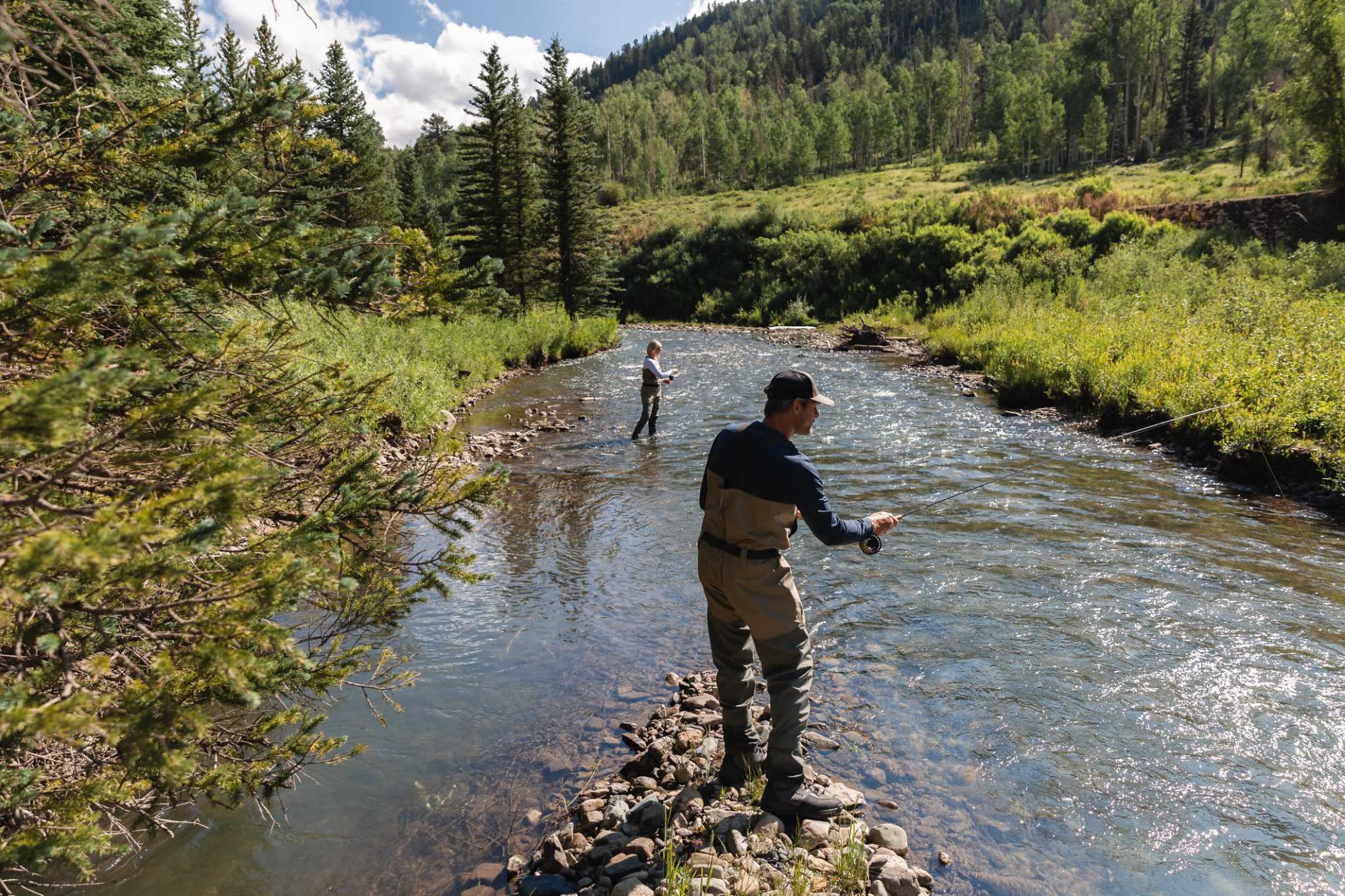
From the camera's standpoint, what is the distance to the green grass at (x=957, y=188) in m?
39.3

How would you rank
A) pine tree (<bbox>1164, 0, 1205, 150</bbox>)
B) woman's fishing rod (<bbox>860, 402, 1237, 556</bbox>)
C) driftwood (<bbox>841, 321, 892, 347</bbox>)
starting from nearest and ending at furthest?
1. woman's fishing rod (<bbox>860, 402, 1237, 556</bbox>)
2. driftwood (<bbox>841, 321, 892, 347</bbox>)
3. pine tree (<bbox>1164, 0, 1205, 150</bbox>)

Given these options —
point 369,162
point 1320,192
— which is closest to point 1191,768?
point 1320,192

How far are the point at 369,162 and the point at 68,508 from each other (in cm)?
4837

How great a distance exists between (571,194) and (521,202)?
251cm

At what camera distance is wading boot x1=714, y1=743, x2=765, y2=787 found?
4.93 m

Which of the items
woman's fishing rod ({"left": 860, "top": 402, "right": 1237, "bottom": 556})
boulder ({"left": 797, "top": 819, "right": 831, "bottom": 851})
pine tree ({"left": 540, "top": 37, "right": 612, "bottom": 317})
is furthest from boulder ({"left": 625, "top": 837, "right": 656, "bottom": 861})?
pine tree ({"left": 540, "top": 37, "right": 612, "bottom": 317})

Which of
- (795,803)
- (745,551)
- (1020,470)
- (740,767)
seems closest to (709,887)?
(795,803)

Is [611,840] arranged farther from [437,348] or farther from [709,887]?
[437,348]

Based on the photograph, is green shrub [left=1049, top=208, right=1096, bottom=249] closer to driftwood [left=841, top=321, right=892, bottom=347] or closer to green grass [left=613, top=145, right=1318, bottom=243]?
green grass [left=613, top=145, right=1318, bottom=243]

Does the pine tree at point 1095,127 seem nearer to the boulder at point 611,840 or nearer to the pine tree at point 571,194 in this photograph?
the pine tree at point 571,194

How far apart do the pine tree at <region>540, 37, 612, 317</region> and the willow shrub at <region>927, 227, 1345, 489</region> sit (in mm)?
17211

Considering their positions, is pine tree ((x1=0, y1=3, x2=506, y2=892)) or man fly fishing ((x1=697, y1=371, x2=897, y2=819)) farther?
man fly fishing ((x1=697, y1=371, x2=897, y2=819))

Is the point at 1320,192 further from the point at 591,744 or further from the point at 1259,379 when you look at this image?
the point at 591,744

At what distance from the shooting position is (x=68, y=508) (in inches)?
89.7
